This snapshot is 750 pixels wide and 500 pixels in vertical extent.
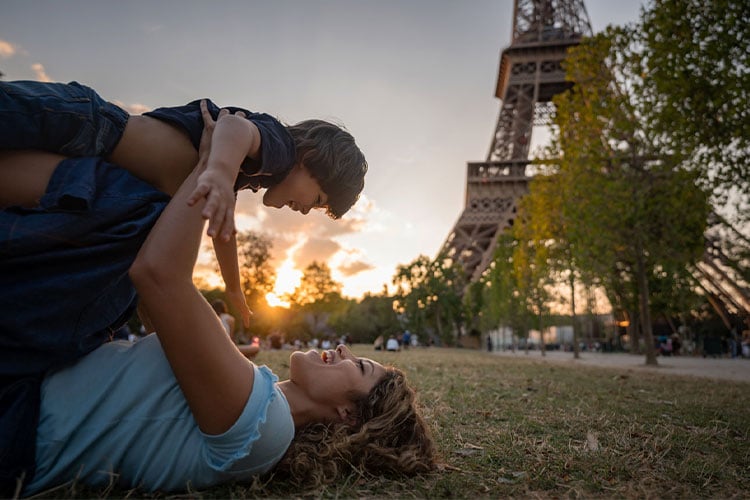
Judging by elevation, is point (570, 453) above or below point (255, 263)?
below

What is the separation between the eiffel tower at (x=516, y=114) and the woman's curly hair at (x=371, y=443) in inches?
1240

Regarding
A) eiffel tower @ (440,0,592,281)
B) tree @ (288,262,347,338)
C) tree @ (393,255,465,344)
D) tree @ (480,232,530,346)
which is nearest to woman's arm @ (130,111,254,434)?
tree @ (480,232,530,346)

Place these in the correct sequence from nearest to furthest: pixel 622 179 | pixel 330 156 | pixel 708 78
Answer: pixel 330 156
pixel 708 78
pixel 622 179

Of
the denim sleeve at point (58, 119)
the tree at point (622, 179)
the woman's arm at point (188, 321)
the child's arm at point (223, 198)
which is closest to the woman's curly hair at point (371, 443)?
the woman's arm at point (188, 321)

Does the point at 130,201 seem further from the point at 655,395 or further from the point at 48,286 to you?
the point at 655,395

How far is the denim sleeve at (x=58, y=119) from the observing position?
5.67 ft

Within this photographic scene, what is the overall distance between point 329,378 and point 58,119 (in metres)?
1.42

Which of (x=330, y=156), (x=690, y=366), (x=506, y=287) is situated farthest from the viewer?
(x=506, y=287)

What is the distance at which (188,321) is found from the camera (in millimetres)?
1601

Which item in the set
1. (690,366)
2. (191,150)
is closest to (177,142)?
(191,150)

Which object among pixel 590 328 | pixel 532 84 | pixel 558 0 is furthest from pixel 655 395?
pixel 590 328

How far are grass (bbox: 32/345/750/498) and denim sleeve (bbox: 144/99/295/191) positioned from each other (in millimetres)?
1240

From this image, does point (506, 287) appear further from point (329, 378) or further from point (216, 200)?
point (216, 200)

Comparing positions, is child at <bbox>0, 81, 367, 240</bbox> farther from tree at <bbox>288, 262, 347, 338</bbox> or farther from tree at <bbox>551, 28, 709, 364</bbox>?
tree at <bbox>288, 262, 347, 338</bbox>
